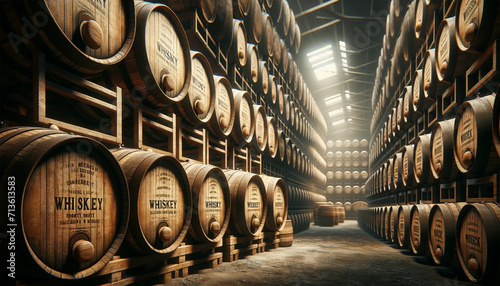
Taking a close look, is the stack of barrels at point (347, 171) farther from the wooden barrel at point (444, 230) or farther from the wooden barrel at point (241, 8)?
the wooden barrel at point (444, 230)

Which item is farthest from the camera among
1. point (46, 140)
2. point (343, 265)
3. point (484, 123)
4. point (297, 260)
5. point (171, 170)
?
point (297, 260)

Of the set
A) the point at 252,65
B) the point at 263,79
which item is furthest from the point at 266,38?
the point at 252,65

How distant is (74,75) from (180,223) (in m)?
1.68

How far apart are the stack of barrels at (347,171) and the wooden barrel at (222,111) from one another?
17922mm

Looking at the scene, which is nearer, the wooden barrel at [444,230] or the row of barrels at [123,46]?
the row of barrels at [123,46]

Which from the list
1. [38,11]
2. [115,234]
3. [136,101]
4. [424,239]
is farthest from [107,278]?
[424,239]

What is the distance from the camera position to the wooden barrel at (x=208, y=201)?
371cm

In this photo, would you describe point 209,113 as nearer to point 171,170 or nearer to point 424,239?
point 171,170

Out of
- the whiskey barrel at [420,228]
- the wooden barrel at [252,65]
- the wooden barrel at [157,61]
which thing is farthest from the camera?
the wooden barrel at [252,65]

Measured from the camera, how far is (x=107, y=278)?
2.55 meters

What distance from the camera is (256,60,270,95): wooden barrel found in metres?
7.43

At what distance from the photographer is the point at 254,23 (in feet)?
23.4

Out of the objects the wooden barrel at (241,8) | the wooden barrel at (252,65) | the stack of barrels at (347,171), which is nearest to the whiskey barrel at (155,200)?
the wooden barrel at (252,65)

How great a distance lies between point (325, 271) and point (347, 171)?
1911cm
